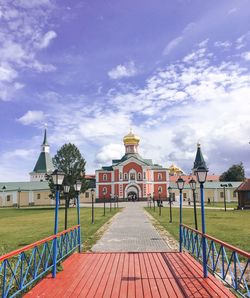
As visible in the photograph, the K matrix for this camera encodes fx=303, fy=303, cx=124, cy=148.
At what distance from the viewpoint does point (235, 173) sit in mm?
81688

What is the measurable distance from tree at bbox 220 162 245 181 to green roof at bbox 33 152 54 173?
158 ft

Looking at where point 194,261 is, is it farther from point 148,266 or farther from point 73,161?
point 73,161

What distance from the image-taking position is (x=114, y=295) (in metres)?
5.59

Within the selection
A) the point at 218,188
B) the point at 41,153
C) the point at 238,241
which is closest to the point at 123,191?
the point at 218,188

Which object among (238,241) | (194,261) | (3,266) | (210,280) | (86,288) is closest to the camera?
(3,266)

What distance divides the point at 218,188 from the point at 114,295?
67984mm

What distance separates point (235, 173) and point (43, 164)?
52417mm

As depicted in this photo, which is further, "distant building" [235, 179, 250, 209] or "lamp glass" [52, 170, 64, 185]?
"distant building" [235, 179, 250, 209]

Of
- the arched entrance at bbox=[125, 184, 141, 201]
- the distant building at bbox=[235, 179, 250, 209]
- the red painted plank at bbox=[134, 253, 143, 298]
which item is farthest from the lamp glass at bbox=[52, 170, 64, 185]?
the arched entrance at bbox=[125, 184, 141, 201]

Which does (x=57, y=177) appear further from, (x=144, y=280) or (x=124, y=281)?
(x=144, y=280)

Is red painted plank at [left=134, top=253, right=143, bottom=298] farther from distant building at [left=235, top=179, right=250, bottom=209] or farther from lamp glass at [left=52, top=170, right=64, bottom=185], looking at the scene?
distant building at [left=235, top=179, right=250, bottom=209]

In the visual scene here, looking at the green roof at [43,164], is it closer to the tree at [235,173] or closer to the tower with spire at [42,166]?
the tower with spire at [42,166]

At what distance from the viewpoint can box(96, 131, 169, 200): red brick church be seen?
6562 cm

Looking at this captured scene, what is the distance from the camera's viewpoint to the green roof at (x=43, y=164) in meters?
82.9
